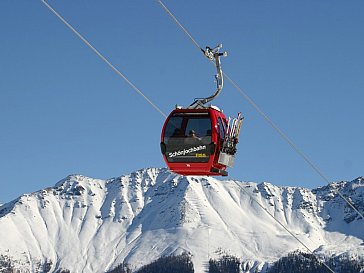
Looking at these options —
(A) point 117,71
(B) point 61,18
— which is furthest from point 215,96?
(B) point 61,18

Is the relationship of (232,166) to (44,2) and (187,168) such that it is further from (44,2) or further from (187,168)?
(44,2)

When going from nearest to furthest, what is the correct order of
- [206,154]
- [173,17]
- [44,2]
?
1. [44,2]
2. [173,17]
3. [206,154]

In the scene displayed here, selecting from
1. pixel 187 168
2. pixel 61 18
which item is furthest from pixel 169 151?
pixel 61 18

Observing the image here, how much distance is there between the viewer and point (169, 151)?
30625 millimetres

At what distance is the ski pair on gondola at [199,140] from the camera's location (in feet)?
98.2

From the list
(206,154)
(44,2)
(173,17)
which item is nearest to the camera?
(44,2)

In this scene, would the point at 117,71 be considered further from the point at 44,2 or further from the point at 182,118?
the point at 182,118

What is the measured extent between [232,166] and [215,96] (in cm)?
341

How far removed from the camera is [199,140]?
30.0 metres

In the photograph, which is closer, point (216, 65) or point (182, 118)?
point (216, 65)

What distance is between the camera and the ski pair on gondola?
29.9m

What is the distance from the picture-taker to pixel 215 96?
1137 inches

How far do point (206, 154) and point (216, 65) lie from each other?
386 cm

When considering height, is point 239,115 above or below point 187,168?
above
